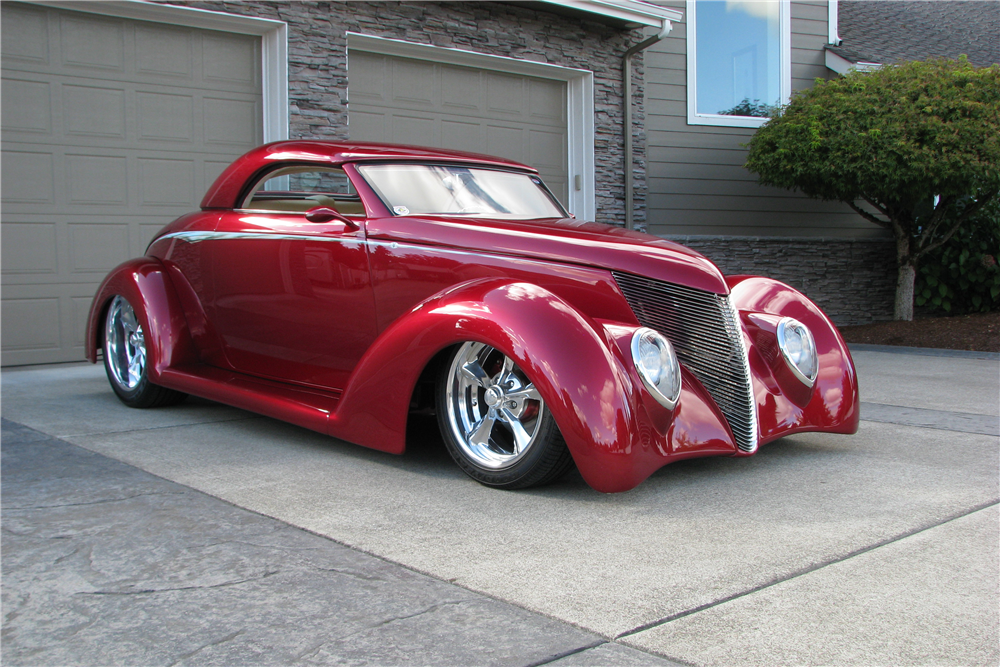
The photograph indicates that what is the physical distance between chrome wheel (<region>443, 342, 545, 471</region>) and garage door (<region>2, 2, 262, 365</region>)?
4.93m

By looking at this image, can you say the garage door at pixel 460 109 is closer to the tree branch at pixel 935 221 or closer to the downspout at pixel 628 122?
the downspout at pixel 628 122

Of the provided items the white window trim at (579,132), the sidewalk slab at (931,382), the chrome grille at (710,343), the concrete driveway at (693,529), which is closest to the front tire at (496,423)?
the concrete driveway at (693,529)

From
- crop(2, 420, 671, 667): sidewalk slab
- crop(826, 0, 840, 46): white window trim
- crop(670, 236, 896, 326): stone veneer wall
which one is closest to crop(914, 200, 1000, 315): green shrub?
crop(670, 236, 896, 326): stone veneer wall

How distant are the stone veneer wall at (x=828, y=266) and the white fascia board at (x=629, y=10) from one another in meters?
2.70

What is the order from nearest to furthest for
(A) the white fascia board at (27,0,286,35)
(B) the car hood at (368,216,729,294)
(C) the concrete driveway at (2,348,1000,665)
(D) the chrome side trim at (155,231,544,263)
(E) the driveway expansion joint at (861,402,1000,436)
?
1. (C) the concrete driveway at (2,348,1000,665)
2. (B) the car hood at (368,216,729,294)
3. (D) the chrome side trim at (155,231,544,263)
4. (E) the driveway expansion joint at (861,402,1000,436)
5. (A) the white fascia board at (27,0,286,35)

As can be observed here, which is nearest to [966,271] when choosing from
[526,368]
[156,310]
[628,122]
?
[628,122]

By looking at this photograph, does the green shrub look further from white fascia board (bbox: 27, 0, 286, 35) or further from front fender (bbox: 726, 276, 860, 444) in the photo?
white fascia board (bbox: 27, 0, 286, 35)

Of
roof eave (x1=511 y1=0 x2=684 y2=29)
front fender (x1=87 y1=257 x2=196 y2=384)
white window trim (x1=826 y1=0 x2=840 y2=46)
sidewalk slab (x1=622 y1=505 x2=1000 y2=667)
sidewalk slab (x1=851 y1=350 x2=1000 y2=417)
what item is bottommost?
sidewalk slab (x1=851 y1=350 x2=1000 y2=417)

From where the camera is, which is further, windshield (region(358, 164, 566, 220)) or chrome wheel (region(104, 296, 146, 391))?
chrome wheel (region(104, 296, 146, 391))

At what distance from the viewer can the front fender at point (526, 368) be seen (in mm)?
3033

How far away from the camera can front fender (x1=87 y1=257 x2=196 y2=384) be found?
482 centimetres

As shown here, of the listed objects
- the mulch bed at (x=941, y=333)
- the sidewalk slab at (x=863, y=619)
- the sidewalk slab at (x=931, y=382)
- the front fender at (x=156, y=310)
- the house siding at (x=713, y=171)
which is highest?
the house siding at (x=713, y=171)

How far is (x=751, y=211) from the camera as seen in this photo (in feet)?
38.1

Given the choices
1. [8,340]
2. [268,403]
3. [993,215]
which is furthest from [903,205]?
[8,340]
